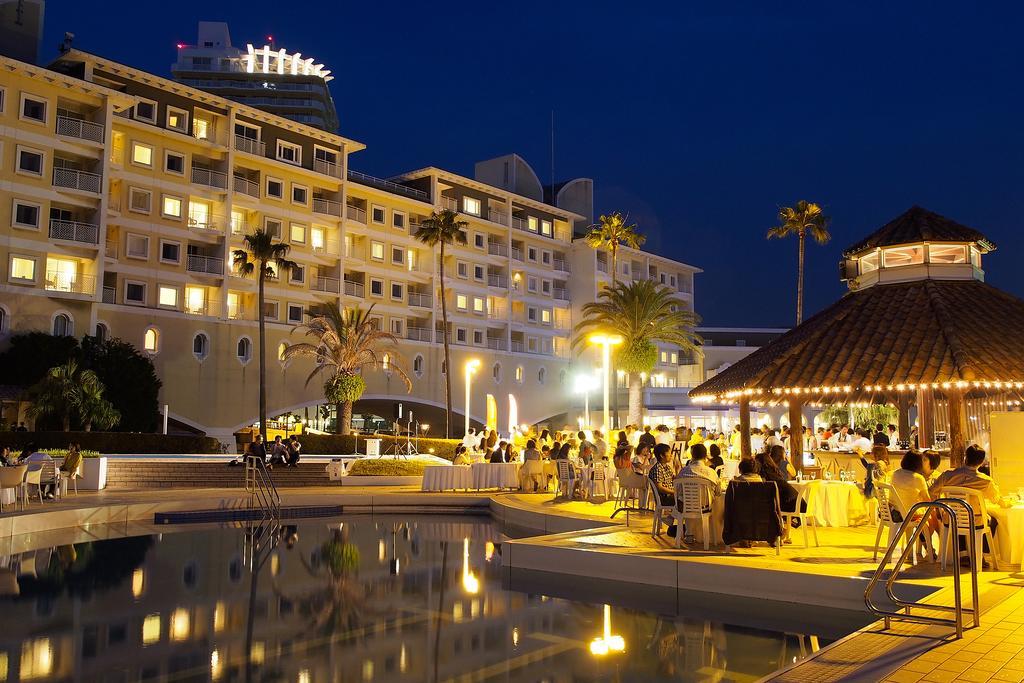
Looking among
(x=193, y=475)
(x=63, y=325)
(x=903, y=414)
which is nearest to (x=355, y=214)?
(x=63, y=325)

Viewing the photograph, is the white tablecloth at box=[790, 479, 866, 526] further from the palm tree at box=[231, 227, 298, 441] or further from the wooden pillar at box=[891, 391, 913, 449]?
the palm tree at box=[231, 227, 298, 441]

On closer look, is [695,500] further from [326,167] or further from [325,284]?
[326,167]

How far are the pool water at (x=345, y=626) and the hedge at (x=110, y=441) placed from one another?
1852 cm

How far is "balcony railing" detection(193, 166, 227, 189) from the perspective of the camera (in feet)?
147

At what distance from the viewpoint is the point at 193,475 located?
1144 inches

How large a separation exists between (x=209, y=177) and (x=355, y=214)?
9.93 meters

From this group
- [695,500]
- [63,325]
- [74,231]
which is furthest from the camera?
[74,231]

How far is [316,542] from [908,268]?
48.0 ft

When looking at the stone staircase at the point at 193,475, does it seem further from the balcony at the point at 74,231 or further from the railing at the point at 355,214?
the railing at the point at 355,214

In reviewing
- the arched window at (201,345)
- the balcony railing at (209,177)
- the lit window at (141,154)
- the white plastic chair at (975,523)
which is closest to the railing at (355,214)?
the balcony railing at (209,177)

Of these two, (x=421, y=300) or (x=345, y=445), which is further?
(x=421, y=300)

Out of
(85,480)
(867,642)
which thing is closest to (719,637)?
(867,642)

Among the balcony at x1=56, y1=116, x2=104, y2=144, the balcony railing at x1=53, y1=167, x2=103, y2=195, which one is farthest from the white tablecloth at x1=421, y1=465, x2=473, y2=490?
the balcony at x1=56, y1=116, x2=104, y2=144

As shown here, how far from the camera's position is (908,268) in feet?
64.1
